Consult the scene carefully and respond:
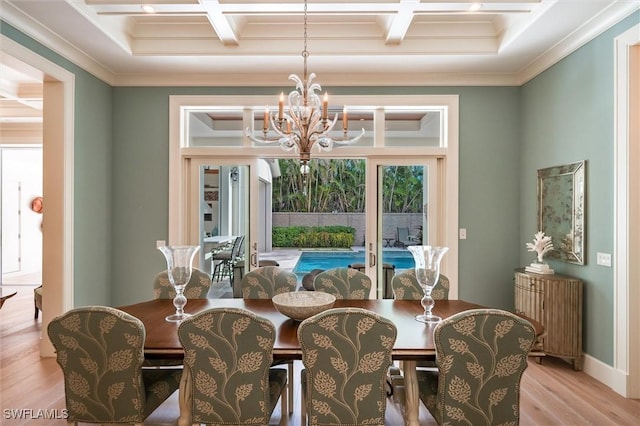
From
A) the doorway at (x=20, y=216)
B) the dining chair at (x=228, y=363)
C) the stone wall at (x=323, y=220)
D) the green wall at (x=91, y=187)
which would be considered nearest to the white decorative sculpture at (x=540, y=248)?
the dining chair at (x=228, y=363)

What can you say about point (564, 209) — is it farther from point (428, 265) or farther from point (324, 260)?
point (324, 260)

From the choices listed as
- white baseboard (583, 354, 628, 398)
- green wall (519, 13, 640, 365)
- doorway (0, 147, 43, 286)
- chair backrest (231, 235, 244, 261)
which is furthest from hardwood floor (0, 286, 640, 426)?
doorway (0, 147, 43, 286)

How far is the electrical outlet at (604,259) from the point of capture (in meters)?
2.84

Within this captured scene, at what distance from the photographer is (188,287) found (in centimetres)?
287

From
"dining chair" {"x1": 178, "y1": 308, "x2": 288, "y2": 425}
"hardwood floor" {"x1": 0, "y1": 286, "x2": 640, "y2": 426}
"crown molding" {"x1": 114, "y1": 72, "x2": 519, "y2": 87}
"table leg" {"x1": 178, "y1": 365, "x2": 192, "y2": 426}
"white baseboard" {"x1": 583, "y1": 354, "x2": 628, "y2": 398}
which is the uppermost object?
"crown molding" {"x1": 114, "y1": 72, "x2": 519, "y2": 87}

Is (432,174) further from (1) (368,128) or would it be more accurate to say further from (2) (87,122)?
(2) (87,122)

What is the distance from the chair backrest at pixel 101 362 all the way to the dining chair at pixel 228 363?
0.87 ft

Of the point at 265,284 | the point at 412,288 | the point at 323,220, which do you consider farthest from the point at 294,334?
the point at 323,220

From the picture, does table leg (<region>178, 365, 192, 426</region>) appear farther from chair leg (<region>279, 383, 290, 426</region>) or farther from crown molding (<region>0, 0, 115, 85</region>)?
crown molding (<region>0, 0, 115, 85</region>)

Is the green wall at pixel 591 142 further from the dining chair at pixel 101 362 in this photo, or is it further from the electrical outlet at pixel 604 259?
the dining chair at pixel 101 362

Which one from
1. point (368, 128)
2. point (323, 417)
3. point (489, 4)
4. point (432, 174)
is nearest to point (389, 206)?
point (432, 174)

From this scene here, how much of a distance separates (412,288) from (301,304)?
1132 mm

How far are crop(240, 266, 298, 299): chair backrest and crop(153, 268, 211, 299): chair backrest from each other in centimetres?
32

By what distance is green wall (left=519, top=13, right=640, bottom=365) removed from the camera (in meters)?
2.85
